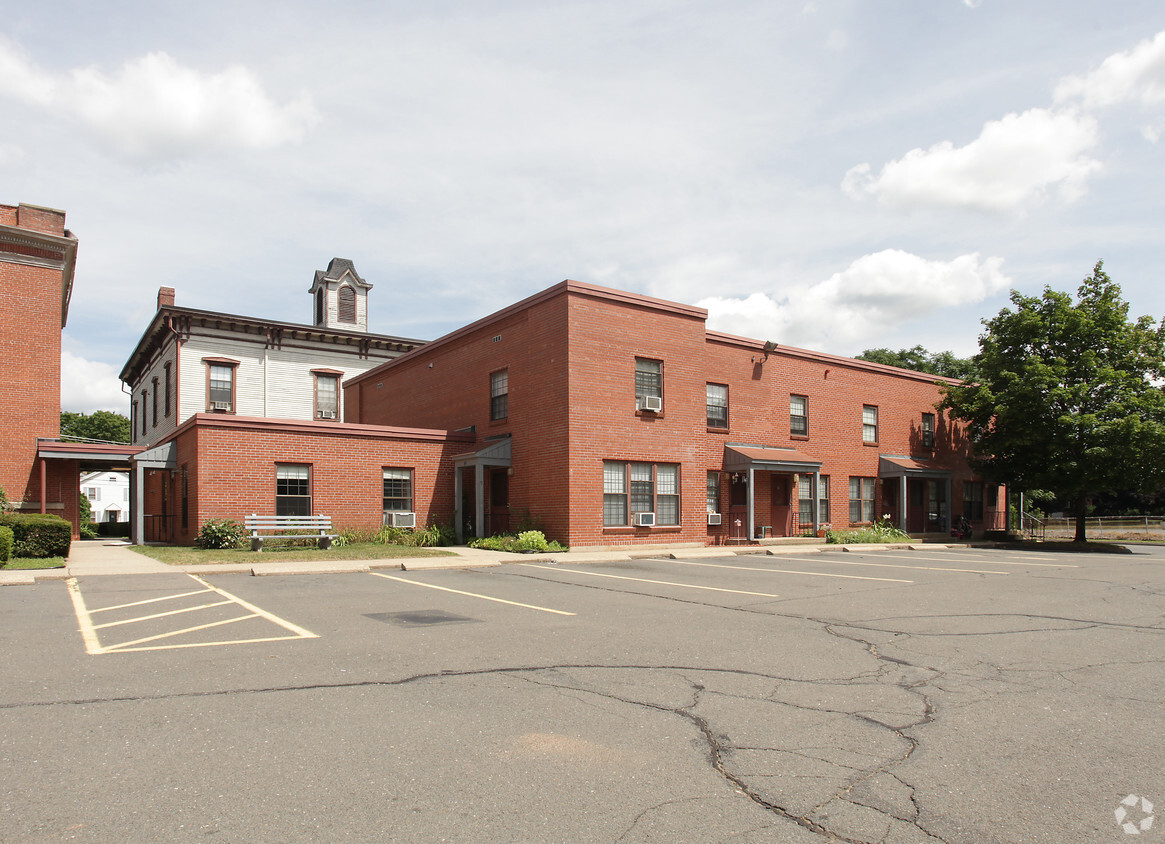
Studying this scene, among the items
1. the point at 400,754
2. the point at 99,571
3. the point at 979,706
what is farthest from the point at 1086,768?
the point at 99,571

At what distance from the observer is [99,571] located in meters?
15.1

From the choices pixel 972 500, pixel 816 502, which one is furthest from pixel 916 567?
pixel 972 500

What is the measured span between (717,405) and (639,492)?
5.23 meters

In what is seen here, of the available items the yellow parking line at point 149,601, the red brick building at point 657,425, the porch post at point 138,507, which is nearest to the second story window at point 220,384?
the red brick building at point 657,425

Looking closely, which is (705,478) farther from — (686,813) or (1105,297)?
(686,813)

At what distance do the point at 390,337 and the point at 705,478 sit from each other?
21201 mm

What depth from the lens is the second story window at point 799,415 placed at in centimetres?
2961

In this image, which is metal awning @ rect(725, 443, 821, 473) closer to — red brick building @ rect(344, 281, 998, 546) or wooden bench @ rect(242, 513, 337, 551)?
red brick building @ rect(344, 281, 998, 546)

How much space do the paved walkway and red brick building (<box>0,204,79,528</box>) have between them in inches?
271

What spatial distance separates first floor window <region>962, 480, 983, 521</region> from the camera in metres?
35.6

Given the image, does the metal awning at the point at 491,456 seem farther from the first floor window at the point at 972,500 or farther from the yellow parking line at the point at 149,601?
the first floor window at the point at 972,500

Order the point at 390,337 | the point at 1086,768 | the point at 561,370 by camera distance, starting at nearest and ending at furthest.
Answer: the point at 1086,768 → the point at 561,370 → the point at 390,337

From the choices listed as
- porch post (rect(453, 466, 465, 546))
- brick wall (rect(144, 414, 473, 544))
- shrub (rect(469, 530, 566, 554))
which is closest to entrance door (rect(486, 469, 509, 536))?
porch post (rect(453, 466, 465, 546))

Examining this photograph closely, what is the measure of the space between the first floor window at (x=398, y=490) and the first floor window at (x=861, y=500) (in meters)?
17.2
